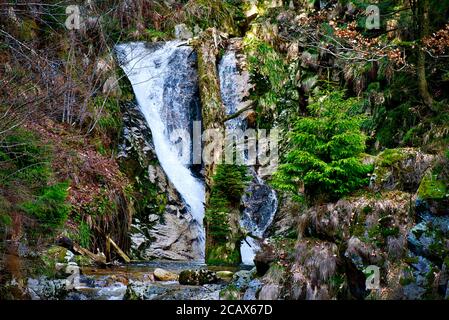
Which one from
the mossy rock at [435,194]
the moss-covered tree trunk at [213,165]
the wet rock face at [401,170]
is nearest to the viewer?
the mossy rock at [435,194]

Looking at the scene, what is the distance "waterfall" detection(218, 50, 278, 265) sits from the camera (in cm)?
1291

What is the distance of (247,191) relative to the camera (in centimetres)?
1354

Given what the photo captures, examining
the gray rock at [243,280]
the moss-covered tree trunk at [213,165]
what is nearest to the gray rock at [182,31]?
the moss-covered tree trunk at [213,165]

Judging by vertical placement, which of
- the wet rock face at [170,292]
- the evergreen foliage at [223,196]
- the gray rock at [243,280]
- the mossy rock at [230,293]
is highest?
the evergreen foliage at [223,196]

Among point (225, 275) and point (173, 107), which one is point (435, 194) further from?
point (173, 107)

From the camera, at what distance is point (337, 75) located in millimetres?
13945

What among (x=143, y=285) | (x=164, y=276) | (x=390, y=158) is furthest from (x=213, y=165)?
(x=390, y=158)

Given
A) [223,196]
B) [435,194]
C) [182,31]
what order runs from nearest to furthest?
[435,194] → [223,196] → [182,31]

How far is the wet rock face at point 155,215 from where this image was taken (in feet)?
43.5

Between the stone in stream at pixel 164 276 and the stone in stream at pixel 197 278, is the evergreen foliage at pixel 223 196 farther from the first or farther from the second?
the stone in stream at pixel 197 278

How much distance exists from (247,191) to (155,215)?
2.63 meters

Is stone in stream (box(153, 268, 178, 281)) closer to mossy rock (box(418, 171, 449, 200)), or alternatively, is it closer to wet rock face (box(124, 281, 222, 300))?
wet rock face (box(124, 281, 222, 300))

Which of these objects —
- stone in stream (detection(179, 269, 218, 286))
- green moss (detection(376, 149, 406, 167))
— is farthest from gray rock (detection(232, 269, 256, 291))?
green moss (detection(376, 149, 406, 167))

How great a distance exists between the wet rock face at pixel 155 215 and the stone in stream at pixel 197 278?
12.9 feet
